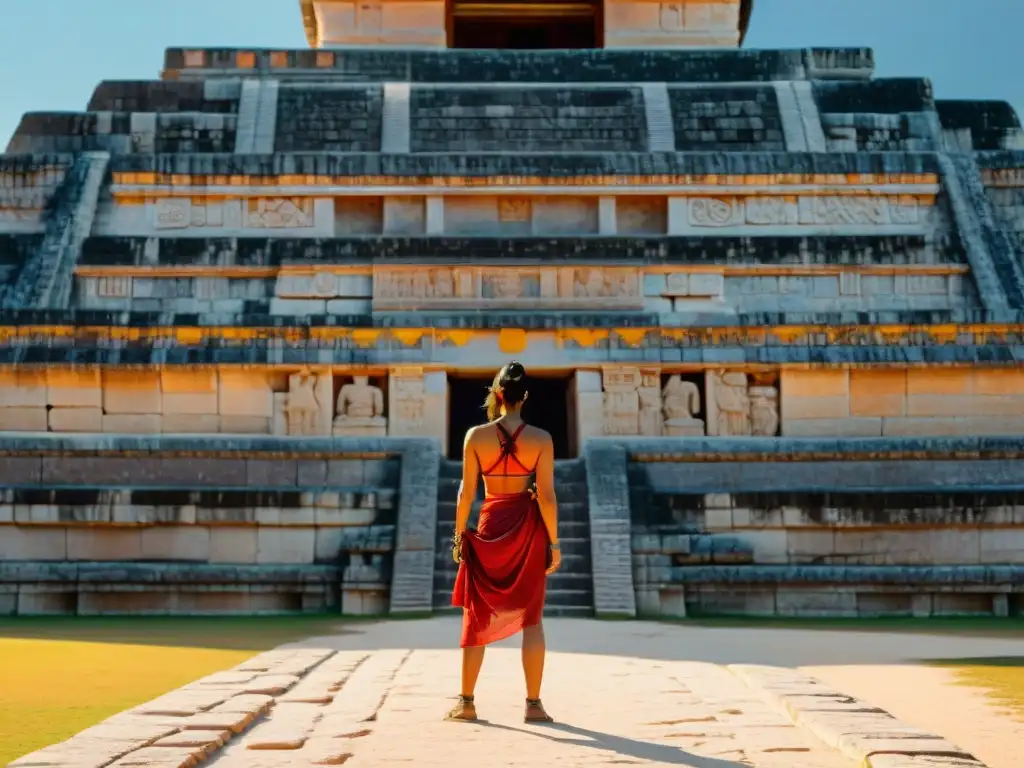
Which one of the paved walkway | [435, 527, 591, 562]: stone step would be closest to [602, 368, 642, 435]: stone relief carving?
[435, 527, 591, 562]: stone step

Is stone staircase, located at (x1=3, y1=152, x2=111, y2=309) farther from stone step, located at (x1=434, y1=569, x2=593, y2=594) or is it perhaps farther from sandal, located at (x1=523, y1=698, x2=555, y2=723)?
sandal, located at (x1=523, y1=698, x2=555, y2=723)

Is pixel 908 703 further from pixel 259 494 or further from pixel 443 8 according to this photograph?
pixel 443 8

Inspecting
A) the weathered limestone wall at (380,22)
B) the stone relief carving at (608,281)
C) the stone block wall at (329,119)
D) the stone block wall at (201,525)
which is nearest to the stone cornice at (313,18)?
the weathered limestone wall at (380,22)

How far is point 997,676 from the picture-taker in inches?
326

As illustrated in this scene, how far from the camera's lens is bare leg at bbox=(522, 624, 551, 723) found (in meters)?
6.50

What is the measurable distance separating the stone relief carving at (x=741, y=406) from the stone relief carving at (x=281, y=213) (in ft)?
22.6

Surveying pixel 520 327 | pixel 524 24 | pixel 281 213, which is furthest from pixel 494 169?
pixel 524 24

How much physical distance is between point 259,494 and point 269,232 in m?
6.77

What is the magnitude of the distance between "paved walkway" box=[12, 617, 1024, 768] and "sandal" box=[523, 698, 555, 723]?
0.07 m

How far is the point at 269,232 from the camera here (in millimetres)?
20078

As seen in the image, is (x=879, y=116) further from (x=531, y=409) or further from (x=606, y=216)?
(x=531, y=409)

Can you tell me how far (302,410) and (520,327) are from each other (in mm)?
2835

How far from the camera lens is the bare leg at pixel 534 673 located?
6496mm

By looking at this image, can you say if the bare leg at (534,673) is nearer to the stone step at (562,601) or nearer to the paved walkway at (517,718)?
the paved walkway at (517,718)
